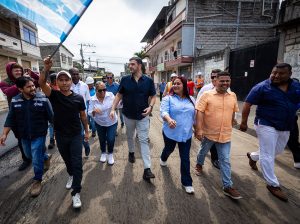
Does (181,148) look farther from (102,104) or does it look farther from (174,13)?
(174,13)

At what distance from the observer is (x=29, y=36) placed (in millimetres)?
22469

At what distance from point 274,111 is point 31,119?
12.1 feet

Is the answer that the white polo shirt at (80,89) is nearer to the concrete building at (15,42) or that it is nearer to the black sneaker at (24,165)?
the black sneaker at (24,165)

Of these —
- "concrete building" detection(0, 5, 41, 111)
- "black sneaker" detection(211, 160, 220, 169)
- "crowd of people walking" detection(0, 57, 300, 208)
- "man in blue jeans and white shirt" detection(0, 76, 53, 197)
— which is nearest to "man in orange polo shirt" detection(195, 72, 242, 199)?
"crowd of people walking" detection(0, 57, 300, 208)

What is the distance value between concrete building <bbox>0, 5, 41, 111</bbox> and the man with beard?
15355 millimetres

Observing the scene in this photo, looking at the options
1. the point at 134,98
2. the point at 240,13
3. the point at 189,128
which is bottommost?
the point at 189,128

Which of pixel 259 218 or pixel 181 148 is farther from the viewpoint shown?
pixel 181 148

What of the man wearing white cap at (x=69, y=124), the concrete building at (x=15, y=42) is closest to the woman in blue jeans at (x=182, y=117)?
the man wearing white cap at (x=69, y=124)

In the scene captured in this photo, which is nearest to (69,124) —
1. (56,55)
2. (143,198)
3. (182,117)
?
(143,198)

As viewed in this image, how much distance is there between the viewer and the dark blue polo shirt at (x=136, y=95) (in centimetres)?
368

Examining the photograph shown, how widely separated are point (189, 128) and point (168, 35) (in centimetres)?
1986

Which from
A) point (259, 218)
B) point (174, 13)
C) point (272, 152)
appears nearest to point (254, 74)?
point (272, 152)

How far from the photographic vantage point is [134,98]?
12.1 ft

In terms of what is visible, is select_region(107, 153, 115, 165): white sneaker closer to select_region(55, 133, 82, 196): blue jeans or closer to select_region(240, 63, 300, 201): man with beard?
select_region(55, 133, 82, 196): blue jeans
